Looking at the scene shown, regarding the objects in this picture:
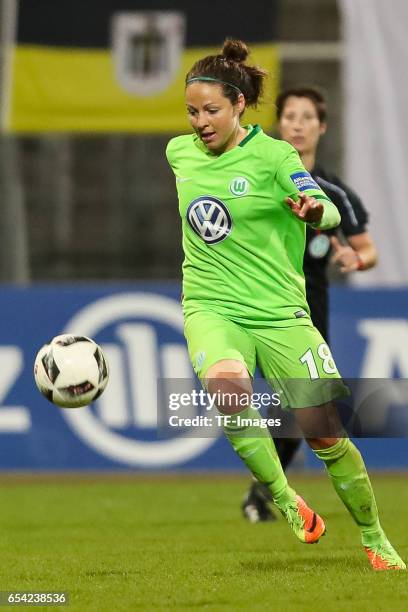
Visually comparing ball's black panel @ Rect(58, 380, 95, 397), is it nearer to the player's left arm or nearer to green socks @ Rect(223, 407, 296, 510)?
green socks @ Rect(223, 407, 296, 510)

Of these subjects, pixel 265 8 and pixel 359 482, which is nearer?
pixel 359 482

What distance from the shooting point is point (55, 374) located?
217 inches

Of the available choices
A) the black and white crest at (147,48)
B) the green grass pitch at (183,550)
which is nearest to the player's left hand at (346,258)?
the green grass pitch at (183,550)

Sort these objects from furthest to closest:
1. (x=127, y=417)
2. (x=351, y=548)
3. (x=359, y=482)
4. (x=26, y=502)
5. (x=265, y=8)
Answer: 1. (x=265, y=8)
2. (x=127, y=417)
3. (x=26, y=502)
4. (x=351, y=548)
5. (x=359, y=482)

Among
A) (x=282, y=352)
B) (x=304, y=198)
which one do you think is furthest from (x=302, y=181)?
(x=282, y=352)

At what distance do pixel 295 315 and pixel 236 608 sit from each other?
50.5 inches

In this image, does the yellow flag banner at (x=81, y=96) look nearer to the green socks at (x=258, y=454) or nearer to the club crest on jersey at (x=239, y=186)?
the club crest on jersey at (x=239, y=186)

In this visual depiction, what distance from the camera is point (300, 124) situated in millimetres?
7082

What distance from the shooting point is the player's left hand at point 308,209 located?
4945 mm

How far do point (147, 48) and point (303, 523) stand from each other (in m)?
7.08

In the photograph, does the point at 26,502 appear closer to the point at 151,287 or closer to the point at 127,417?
the point at 127,417

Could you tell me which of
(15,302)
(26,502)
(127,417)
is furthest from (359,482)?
(15,302)

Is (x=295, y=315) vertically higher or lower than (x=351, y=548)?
higher

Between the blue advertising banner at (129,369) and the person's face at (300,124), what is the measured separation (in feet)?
9.67
